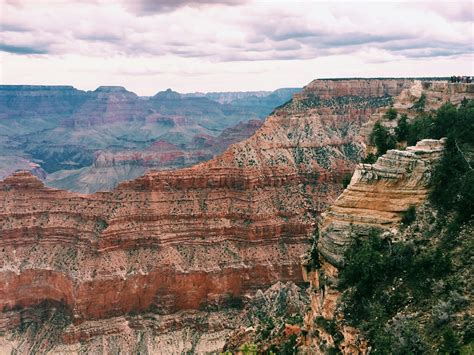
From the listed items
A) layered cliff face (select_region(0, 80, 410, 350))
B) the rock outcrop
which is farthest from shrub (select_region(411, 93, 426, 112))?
layered cliff face (select_region(0, 80, 410, 350))

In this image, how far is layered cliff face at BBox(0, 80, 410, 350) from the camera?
75.1 meters

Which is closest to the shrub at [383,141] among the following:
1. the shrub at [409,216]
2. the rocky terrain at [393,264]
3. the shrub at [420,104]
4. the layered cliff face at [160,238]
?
the rocky terrain at [393,264]

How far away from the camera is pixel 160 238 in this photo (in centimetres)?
7781

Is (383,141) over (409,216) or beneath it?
over

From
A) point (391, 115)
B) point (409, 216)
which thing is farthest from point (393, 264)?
point (391, 115)

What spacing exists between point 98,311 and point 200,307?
14.3 m

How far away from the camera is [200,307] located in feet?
250

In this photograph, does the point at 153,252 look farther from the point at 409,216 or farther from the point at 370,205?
the point at 409,216

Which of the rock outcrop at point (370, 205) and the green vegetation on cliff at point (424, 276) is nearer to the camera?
the green vegetation on cliff at point (424, 276)

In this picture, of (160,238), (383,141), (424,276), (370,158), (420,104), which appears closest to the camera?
(424,276)

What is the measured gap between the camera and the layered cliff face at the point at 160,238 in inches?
2958

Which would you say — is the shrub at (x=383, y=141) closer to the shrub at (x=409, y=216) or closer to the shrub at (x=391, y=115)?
the shrub at (x=391, y=115)

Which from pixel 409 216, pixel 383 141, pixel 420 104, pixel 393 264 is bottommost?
pixel 393 264

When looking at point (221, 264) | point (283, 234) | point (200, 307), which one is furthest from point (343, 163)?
point (200, 307)
